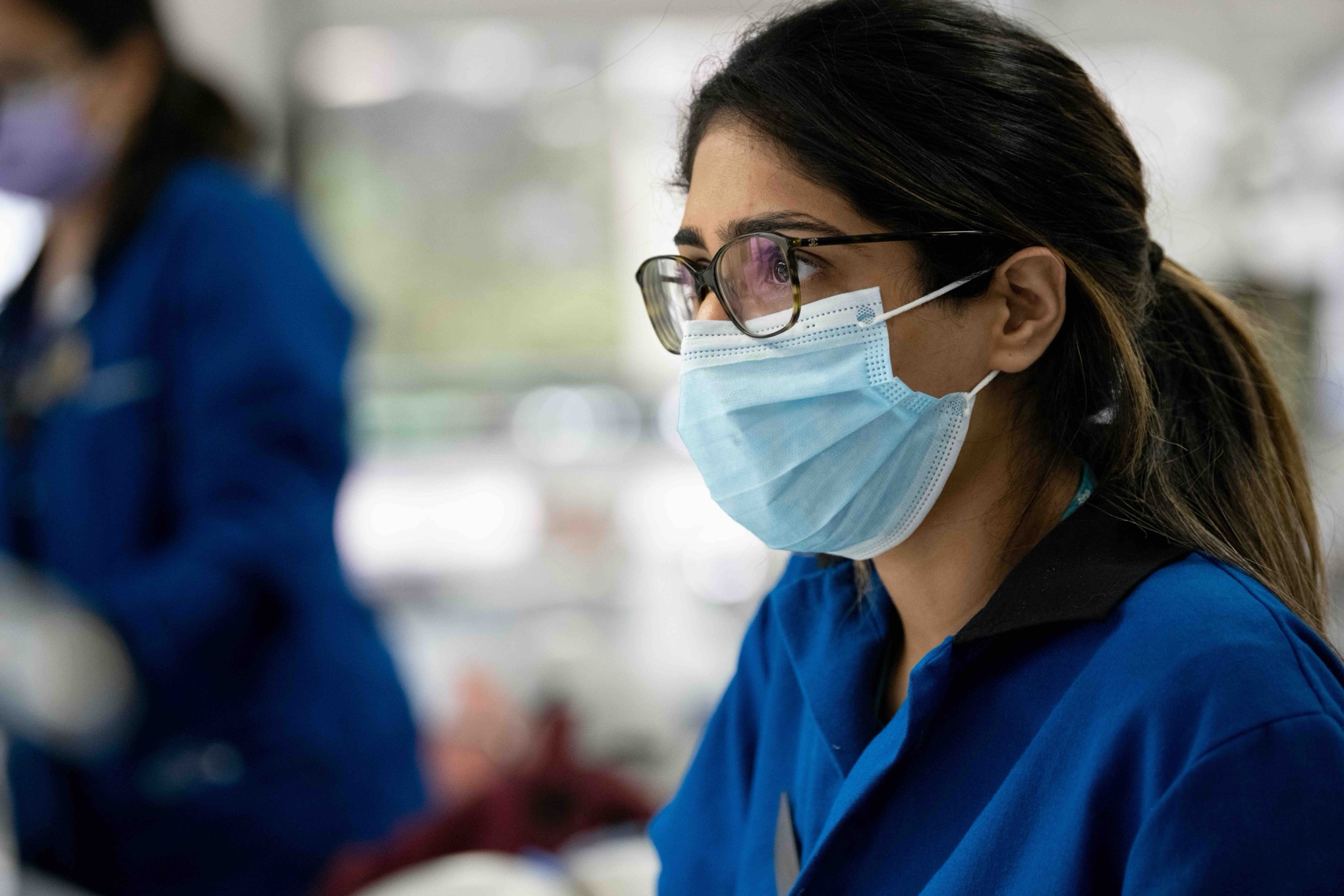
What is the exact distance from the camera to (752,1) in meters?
1.17

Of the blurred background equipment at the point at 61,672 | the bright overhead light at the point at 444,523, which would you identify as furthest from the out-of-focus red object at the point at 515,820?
the bright overhead light at the point at 444,523

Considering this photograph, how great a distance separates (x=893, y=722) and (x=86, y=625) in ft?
4.09

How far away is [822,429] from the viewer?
3.20ft

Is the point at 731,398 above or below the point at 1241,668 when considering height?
above

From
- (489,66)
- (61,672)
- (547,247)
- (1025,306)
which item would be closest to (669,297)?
(1025,306)

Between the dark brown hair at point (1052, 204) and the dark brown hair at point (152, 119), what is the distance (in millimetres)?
1267

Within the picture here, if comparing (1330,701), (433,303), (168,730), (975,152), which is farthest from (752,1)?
(433,303)

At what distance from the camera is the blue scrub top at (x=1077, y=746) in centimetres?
67

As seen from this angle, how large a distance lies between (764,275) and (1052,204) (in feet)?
0.82

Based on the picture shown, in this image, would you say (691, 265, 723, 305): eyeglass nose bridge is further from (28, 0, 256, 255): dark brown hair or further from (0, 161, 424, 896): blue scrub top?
(28, 0, 256, 255): dark brown hair

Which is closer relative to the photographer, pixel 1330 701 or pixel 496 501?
pixel 1330 701

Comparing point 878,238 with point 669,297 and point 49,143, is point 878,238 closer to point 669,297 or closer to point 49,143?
point 669,297

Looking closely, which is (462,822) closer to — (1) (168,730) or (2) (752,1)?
(1) (168,730)

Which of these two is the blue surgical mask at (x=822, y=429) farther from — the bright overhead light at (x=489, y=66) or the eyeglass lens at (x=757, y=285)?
the bright overhead light at (x=489, y=66)
